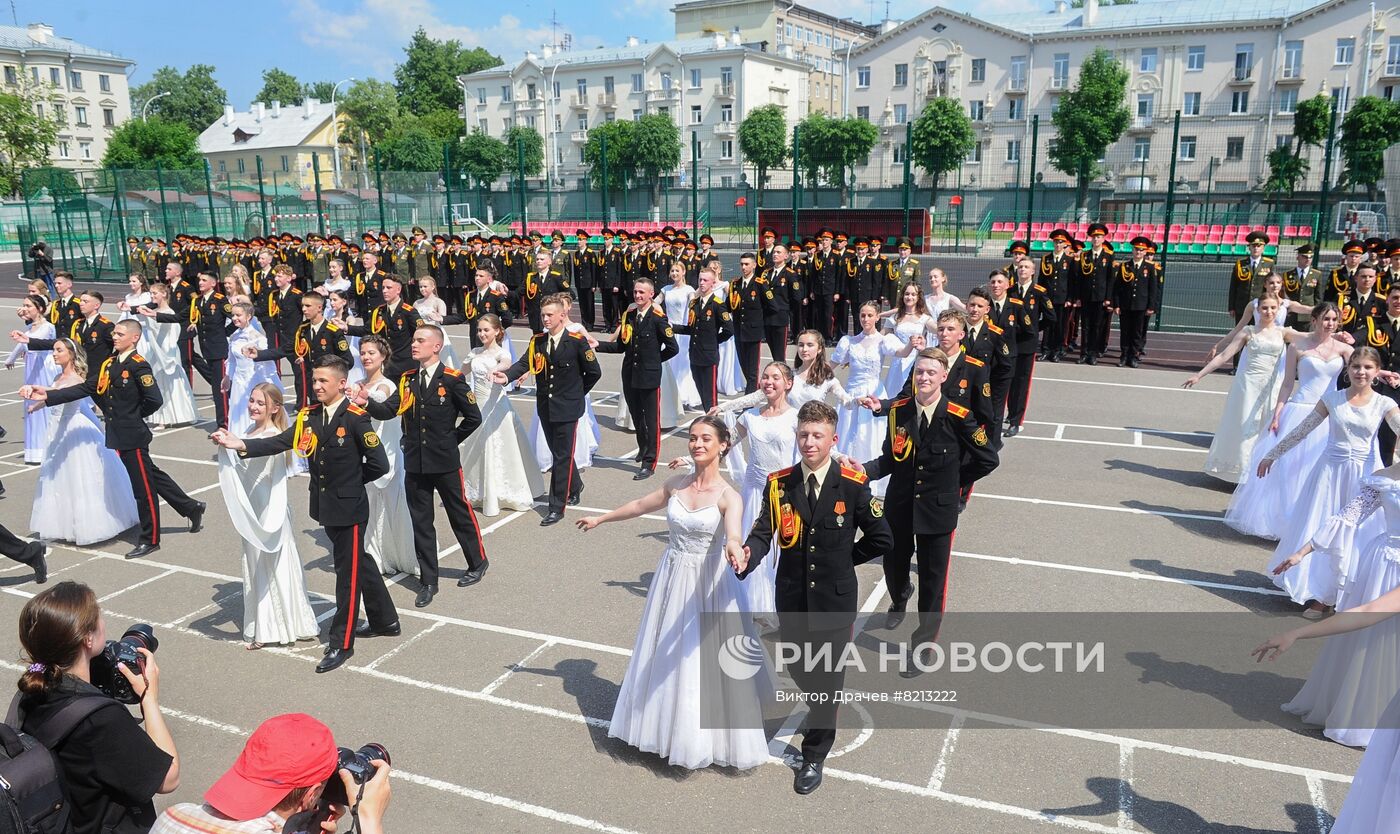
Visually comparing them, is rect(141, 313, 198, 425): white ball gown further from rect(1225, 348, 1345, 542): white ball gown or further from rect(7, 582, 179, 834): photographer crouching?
rect(1225, 348, 1345, 542): white ball gown

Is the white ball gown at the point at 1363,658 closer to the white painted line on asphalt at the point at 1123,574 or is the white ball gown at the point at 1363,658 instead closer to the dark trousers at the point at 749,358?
the white painted line on asphalt at the point at 1123,574

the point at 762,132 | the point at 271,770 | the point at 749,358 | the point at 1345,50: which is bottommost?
the point at 749,358

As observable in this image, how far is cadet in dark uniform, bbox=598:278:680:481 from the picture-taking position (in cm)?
1025

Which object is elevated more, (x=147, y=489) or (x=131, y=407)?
(x=131, y=407)

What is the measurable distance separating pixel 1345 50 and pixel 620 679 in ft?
219

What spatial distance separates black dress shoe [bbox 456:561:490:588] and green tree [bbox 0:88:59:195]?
42.2 meters

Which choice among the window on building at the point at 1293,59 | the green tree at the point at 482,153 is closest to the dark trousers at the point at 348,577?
the green tree at the point at 482,153

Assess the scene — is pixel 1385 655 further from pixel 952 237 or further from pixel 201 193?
pixel 201 193

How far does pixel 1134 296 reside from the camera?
16.3m

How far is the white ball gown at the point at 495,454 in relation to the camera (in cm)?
934

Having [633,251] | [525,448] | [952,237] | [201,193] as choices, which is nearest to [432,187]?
[201,193]

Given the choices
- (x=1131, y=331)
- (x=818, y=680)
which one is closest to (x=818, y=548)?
(x=818, y=680)

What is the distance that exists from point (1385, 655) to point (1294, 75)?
2548 inches

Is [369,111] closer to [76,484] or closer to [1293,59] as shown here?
[1293,59]
